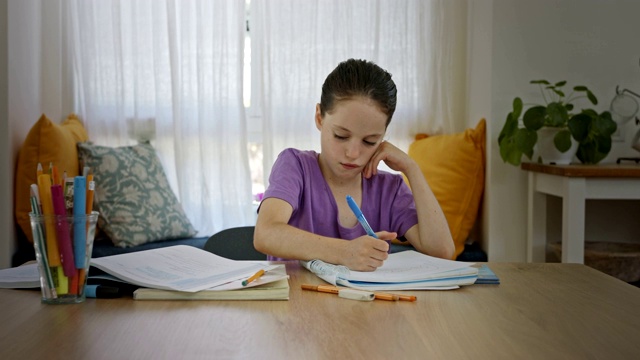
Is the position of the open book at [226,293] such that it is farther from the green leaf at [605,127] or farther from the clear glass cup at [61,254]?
the green leaf at [605,127]

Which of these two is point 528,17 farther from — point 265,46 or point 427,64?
point 265,46

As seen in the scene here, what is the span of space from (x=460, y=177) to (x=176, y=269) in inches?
89.3

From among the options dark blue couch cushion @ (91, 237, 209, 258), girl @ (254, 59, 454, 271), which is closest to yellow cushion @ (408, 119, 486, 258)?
dark blue couch cushion @ (91, 237, 209, 258)

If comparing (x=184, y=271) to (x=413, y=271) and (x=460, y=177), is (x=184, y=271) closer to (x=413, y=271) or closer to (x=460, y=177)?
(x=413, y=271)

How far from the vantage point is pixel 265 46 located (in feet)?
12.2

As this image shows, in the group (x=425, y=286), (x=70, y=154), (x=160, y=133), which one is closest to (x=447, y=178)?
(x=160, y=133)

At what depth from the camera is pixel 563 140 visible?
3.07 meters

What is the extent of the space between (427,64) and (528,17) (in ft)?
1.86

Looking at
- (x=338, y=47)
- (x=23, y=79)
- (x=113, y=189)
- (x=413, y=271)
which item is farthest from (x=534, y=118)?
(x=23, y=79)

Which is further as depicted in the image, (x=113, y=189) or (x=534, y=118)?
(x=113, y=189)

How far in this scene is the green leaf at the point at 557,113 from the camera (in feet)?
10.0

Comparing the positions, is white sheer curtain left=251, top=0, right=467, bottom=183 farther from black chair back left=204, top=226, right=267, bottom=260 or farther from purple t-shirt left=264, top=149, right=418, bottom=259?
purple t-shirt left=264, top=149, right=418, bottom=259

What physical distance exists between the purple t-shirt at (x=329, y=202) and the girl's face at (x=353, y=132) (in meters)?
0.13

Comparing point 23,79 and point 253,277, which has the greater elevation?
point 23,79
